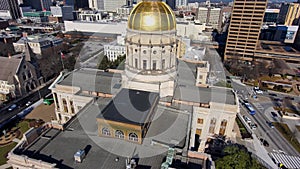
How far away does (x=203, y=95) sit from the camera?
46.8m

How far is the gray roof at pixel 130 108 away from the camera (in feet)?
97.8

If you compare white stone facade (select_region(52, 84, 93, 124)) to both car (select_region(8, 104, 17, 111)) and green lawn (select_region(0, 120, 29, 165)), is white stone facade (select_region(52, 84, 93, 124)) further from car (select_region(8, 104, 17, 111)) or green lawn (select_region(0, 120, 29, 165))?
car (select_region(8, 104, 17, 111))

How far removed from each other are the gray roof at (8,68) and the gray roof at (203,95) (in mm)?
55222

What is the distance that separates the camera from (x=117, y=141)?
30.9 m

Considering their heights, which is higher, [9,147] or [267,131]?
[9,147]

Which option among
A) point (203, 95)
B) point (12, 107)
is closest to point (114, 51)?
point (12, 107)

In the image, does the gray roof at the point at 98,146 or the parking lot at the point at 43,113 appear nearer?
Result: the gray roof at the point at 98,146

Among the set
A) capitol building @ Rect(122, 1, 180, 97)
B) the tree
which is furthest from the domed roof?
the tree

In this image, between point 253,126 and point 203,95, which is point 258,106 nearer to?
point 253,126

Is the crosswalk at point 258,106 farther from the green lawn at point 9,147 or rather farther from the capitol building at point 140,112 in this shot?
the green lawn at point 9,147

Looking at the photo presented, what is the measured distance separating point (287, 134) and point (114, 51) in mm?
81085

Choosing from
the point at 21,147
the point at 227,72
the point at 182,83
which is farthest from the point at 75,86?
the point at 227,72

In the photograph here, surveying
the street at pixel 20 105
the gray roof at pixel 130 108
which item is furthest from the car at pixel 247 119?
the street at pixel 20 105

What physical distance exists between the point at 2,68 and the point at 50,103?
72.3 ft
